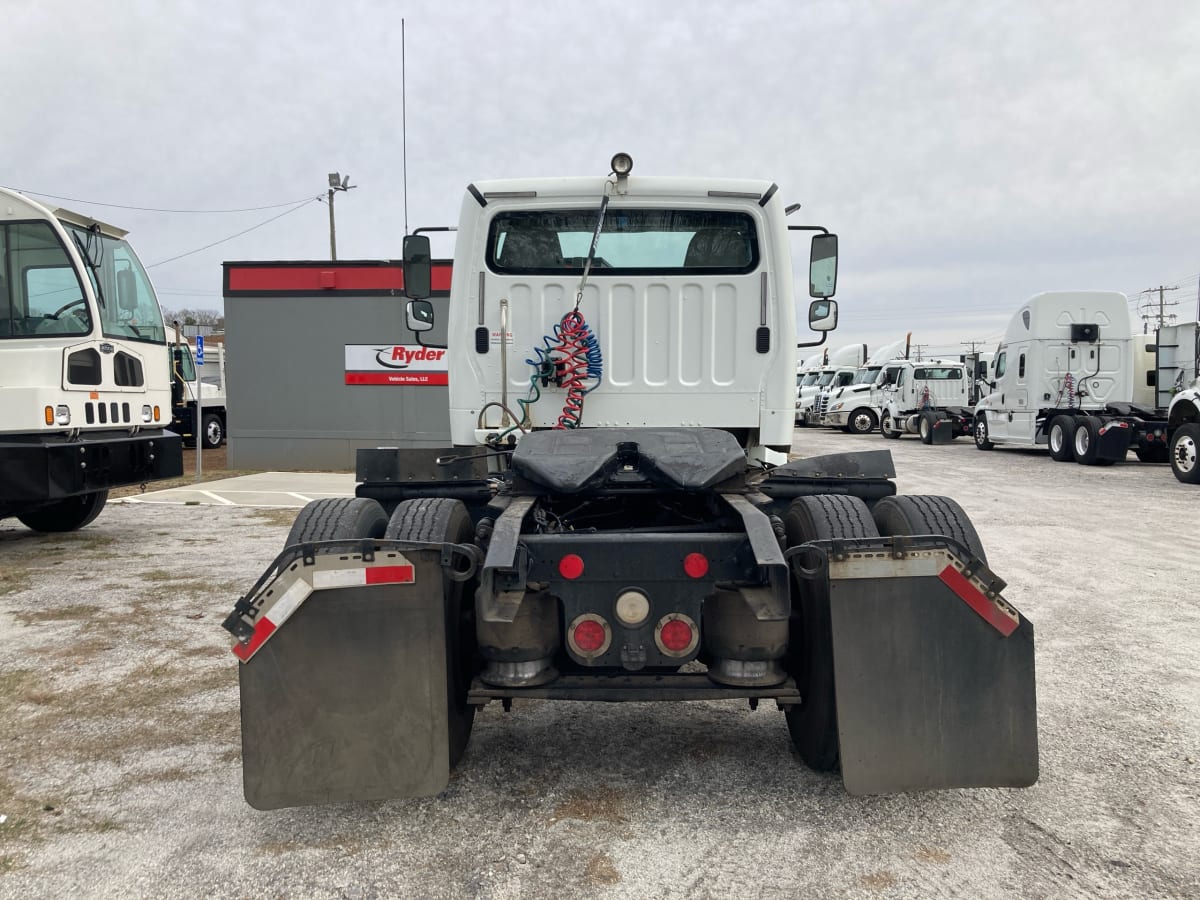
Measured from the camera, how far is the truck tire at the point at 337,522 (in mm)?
3188

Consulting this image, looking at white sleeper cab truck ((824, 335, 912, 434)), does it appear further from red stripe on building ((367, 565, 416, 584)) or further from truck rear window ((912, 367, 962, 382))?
red stripe on building ((367, 565, 416, 584))

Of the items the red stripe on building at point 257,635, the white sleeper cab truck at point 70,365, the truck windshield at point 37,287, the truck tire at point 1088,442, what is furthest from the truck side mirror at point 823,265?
the truck tire at point 1088,442

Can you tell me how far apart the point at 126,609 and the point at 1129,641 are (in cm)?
645

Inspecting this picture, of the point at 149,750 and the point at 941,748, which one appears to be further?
the point at 149,750

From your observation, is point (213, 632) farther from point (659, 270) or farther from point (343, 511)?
point (659, 270)

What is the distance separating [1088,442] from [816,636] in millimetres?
16594

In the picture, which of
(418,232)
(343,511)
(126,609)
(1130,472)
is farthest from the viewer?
(1130,472)

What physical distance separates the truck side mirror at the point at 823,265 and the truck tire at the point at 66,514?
7.64 meters

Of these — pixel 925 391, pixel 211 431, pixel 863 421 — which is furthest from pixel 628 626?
pixel 863 421

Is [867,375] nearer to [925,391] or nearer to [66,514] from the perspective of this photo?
[925,391]

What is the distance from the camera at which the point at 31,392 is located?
6816 millimetres

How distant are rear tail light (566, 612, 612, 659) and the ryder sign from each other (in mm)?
12251

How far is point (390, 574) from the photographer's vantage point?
2.69 meters

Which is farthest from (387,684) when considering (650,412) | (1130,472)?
(1130,472)
